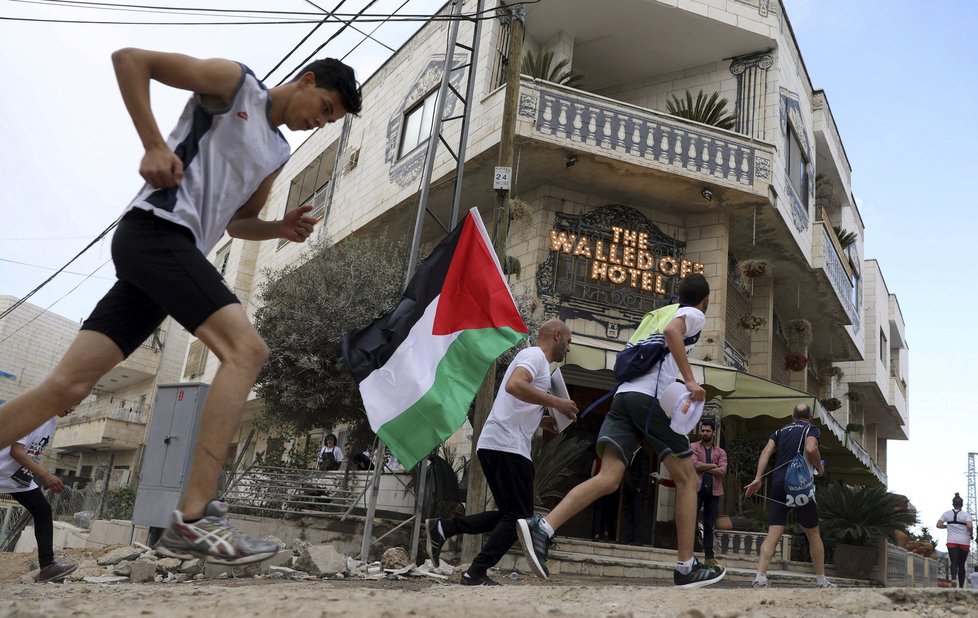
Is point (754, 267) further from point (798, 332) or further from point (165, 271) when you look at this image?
point (165, 271)

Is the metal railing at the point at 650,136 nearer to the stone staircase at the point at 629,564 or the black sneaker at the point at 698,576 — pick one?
the stone staircase at the point at 629,564

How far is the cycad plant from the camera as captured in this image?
1215 centimetres

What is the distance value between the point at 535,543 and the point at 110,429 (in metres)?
34.4

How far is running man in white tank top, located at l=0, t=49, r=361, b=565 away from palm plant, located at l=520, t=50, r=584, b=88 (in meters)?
12.9

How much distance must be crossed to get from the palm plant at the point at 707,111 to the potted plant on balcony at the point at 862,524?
7628mm

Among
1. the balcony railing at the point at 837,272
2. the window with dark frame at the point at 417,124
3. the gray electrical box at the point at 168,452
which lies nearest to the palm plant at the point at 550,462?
the gray electrical box at the point at 168,452

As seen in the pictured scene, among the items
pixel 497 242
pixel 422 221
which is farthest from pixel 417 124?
pixel 422 221

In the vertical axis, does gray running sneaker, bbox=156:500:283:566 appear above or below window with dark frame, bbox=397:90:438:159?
below

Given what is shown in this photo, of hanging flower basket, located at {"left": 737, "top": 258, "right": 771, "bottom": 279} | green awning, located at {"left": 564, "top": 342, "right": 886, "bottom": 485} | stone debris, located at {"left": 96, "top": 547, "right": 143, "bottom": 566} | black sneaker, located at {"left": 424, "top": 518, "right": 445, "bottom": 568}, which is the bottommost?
stone debris, located at {"left": 96, "top": 547, "right": 143, "bottom": 566}

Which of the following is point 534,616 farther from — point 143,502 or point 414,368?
point 143,502

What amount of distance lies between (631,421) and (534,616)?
2.52 m

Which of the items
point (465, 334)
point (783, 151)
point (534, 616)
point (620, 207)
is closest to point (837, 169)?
point (783, 151)

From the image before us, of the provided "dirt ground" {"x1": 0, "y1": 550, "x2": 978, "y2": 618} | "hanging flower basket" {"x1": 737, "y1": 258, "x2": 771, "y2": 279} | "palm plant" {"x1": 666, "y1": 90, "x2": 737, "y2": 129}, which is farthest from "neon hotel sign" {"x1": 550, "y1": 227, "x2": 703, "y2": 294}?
"dirt ground" {"x1": 0, "y1": 550, "x2": 978, "y2": 618}

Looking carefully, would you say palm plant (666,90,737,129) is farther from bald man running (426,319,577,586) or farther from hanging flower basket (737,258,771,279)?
bald man running (426,319,577,586)
